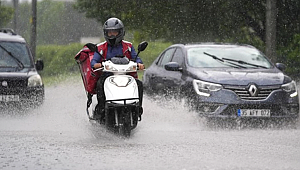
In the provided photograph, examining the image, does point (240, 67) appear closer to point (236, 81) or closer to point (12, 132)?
point (236, 81)

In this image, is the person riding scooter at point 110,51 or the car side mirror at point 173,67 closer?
the person riding scooter at point 110,51

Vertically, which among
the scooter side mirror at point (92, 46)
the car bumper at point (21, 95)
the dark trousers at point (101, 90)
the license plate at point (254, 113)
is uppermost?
the scooter side mirror at point (92, 46)

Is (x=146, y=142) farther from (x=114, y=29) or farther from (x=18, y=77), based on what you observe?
(x=18, y=77)

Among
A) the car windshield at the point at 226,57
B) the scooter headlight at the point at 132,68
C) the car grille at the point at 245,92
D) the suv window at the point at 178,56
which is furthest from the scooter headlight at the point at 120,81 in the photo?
the suv window at the point at 178,56

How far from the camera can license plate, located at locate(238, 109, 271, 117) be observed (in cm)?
1302

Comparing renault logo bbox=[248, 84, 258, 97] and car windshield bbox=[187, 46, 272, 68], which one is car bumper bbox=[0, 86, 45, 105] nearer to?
car windshield bbox=[187, 46, 272, 68]

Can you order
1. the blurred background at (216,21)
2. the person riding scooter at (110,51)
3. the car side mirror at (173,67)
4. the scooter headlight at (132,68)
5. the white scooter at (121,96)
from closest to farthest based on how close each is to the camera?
1. the white scooter at (121,96)
2. the scooter headlight at (132,68)
3. the person riding scooter at (110,51)
4. the car side mirror at (173,67)
5. the blurred background at (216,21)

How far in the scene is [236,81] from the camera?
13211 mm

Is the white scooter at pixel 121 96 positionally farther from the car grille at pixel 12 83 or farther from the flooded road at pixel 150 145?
the car grille at pixel 12 83

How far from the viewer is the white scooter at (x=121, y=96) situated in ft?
35.4

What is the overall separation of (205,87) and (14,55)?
5696 mm

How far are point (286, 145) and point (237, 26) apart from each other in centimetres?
1852

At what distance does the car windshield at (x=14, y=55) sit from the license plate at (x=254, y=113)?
591 cm

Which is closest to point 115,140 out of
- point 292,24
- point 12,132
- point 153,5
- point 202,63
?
point 12,132
